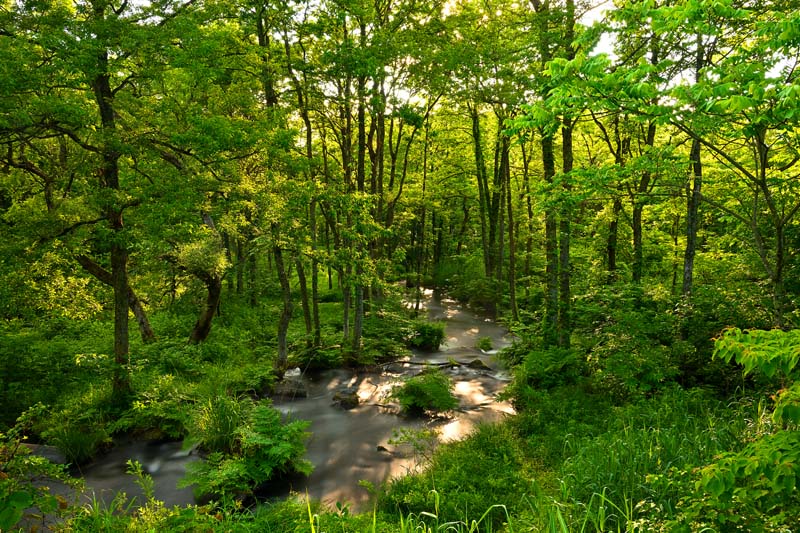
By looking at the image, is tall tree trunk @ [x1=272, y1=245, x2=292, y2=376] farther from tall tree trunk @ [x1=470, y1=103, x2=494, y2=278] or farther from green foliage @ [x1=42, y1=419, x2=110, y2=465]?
tall tree trunk @ [x1=470, y1=103, x2=494, y2=278]

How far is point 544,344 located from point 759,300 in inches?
213

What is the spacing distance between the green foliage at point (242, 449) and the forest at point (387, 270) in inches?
2.2

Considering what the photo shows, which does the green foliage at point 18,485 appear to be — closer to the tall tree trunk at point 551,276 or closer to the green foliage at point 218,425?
the green foliage at point 218,425

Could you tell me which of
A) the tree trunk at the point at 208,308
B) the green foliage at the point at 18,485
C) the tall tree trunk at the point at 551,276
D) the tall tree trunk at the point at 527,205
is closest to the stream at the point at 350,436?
the tall tree trunk at the point at 551,276

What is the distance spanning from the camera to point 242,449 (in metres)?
7.55

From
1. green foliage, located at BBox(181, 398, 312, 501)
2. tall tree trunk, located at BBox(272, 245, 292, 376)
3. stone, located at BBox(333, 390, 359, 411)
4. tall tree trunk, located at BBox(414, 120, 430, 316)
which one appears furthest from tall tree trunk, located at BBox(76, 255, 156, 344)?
tall tree trunk, located at BBox(414, 120, 430, 316)

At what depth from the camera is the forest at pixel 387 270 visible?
4645 mm

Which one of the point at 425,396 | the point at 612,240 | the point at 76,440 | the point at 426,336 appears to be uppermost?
the point at 612,240

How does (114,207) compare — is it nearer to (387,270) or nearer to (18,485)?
(18,485)

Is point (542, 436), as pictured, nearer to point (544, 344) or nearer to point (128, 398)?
point (544, 344)

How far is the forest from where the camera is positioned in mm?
4645

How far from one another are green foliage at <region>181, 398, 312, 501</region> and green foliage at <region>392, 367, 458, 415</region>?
2.92 meters

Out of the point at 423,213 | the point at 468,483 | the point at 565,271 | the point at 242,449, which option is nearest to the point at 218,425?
the point at 242,449

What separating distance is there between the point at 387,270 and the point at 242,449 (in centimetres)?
814
